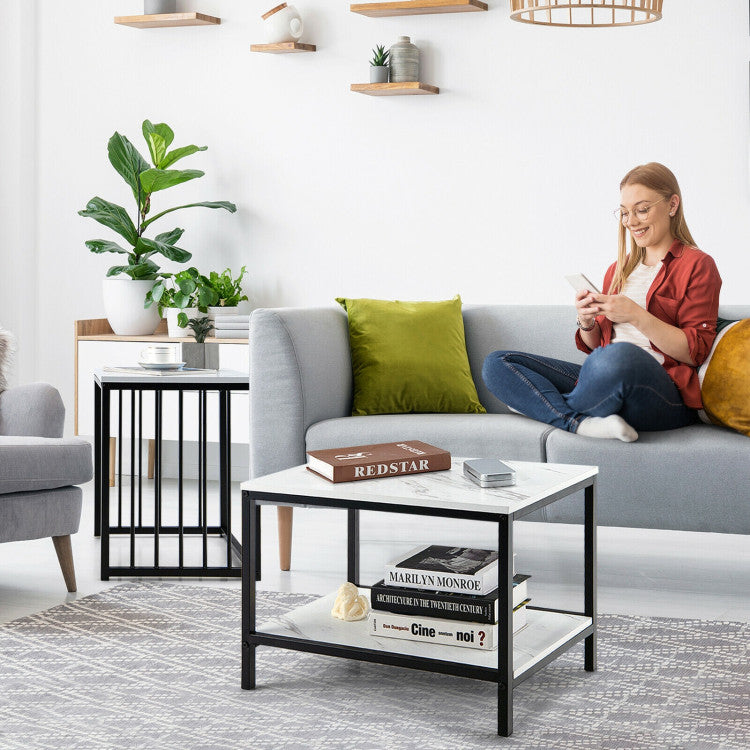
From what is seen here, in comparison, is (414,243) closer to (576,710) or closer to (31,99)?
(31,99)

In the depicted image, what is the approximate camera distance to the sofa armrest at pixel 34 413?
122 inches

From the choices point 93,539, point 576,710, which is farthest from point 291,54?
point 576,710

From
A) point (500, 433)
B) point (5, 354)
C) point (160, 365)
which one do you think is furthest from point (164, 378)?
point (500, 433)

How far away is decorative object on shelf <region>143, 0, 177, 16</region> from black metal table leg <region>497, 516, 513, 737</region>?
347cm

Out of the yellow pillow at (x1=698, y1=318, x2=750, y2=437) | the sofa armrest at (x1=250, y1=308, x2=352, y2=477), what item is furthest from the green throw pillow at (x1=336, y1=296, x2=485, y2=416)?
the yellow pillow at (x1=698, y1=318, x2=750, y2=437)

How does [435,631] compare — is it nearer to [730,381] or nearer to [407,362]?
[730,381]

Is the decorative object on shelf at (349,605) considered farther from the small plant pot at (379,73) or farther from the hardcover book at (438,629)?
the small plant pot at (379,73)

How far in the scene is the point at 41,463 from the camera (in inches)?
111

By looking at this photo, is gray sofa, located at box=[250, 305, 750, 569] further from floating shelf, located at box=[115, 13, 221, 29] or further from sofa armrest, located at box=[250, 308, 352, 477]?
floating shelf, located at box=[115, 13, 221, 29]

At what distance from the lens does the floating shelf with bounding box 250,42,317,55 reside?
4.49m

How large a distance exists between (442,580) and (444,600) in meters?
0.04

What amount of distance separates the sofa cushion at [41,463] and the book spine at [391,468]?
105 centimetres

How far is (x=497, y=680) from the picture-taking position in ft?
6.44

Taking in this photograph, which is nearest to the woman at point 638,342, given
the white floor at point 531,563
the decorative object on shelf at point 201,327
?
the white floor at point 531,563
